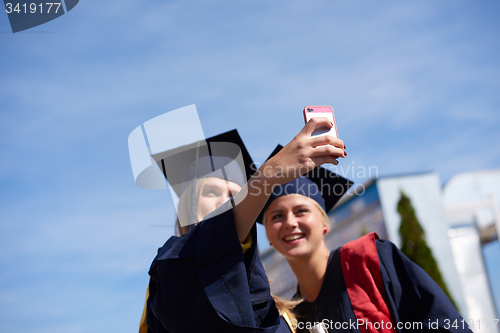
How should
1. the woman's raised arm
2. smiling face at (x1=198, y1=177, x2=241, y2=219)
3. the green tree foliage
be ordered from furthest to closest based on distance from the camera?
1. the green tree foliage
2. smiling face at (x1=198, y1=177, x2=241, y2=219)
3. the woman's raised arm

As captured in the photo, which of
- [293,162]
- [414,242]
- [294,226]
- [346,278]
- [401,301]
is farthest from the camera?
[414,242]

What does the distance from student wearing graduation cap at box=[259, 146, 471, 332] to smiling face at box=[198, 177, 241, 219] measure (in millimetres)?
791

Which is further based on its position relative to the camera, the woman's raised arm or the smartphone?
the smartphone

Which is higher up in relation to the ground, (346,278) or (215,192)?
(215,192)

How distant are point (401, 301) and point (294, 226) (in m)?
0.90

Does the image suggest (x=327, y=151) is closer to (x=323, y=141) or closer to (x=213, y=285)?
(x=323, y=141)

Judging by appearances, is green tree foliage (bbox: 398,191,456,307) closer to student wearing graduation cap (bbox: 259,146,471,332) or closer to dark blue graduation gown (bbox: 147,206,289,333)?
student wearing graduation cap (bbox: 259,146,471,332)

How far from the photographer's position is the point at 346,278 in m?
2.62

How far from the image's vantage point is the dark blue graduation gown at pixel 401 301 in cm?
225

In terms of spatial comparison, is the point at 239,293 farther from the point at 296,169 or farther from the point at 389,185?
the point at 389,185

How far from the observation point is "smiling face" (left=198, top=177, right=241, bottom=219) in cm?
202

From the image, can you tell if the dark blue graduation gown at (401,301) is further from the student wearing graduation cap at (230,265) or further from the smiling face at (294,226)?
the student wearing graduation cap at (230,265)

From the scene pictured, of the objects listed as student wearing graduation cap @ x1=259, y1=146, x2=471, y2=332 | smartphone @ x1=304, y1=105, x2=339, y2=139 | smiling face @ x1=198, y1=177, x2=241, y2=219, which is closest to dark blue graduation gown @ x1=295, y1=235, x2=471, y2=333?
student wearing graduation cap @ x1=259, y1=146, x2=471, y2=332

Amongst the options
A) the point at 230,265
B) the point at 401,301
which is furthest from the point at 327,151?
the point at 401,301
